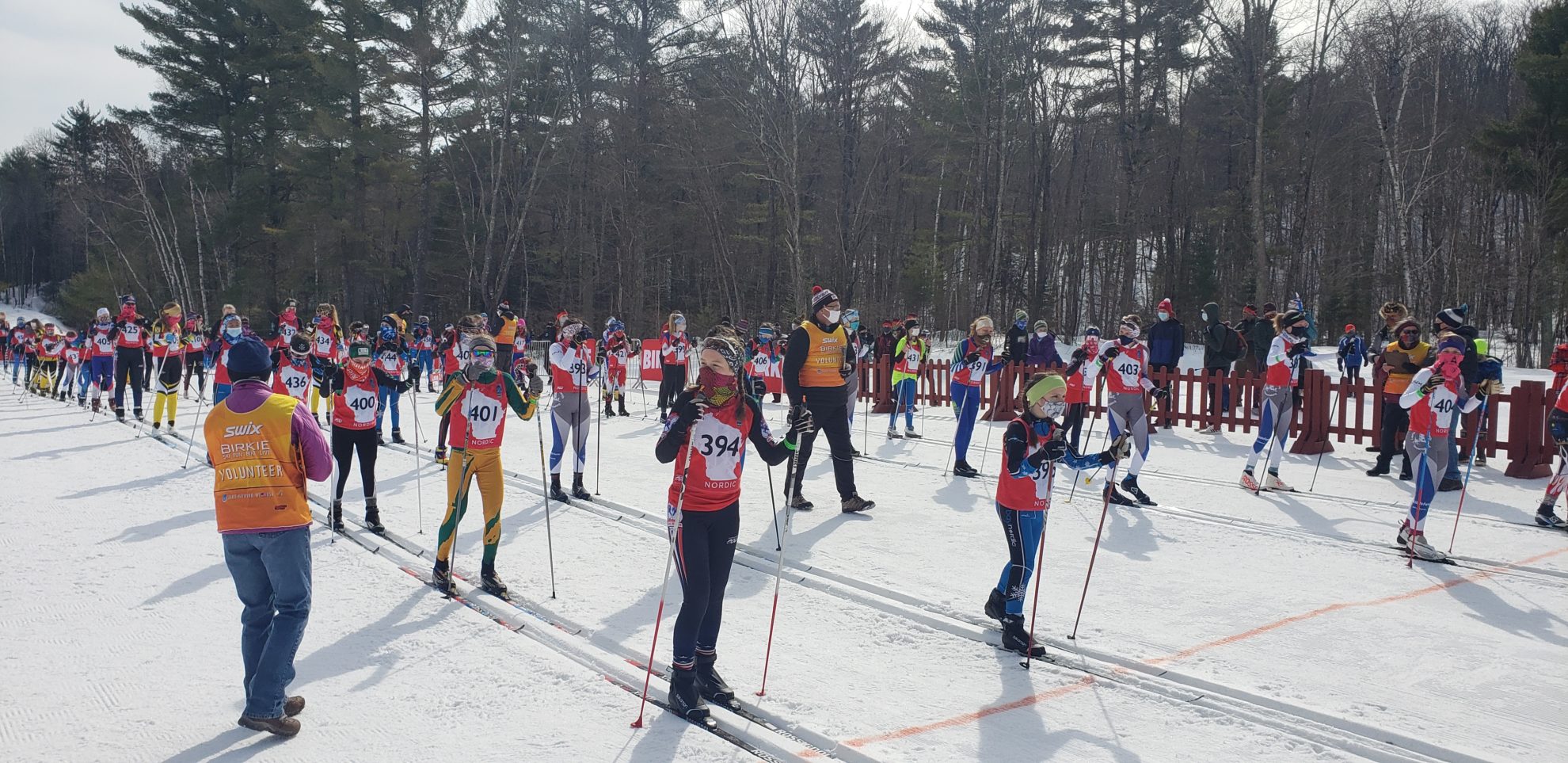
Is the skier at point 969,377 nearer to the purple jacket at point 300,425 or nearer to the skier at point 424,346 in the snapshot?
the purple jacket at point 300,425

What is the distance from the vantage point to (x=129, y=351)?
52.4 ft

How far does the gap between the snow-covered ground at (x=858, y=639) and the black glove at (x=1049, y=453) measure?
1.16m

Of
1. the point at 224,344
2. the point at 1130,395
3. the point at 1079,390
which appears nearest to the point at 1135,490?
the point at 1130,395

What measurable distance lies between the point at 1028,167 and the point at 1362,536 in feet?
113

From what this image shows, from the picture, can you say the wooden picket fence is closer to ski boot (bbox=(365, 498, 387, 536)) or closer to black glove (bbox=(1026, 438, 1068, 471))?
black glove (bbox=(1026, 438, 1068, 471))

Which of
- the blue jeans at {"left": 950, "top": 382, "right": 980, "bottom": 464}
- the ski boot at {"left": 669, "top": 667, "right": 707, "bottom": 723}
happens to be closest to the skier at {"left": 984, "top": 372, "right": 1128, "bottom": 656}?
the ski boot at {"left": 669, "top": 667, "right": 707, "bottom": 723}

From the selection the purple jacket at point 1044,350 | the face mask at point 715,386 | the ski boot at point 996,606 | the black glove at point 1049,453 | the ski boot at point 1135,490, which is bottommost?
the ski boot at point 996,606

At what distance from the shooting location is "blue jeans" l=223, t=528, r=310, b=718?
13.9 feet

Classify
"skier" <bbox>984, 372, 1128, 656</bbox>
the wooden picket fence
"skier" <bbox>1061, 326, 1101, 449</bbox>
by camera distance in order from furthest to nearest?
"skier" <bbox>1061, 326, 1101, 449</bbox> → the wooden picket fence → "skier" <bbox>984, 372, 1128, 656</bbox>

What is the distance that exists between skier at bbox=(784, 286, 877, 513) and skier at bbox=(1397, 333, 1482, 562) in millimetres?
4744

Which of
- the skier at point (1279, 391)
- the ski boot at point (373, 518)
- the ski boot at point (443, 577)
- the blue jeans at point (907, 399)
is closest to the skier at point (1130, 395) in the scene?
the skier at point (1279, 391)

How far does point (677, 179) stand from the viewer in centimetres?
3934

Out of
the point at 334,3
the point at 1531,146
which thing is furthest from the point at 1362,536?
the point at 334,3

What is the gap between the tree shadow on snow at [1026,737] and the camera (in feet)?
13.8
